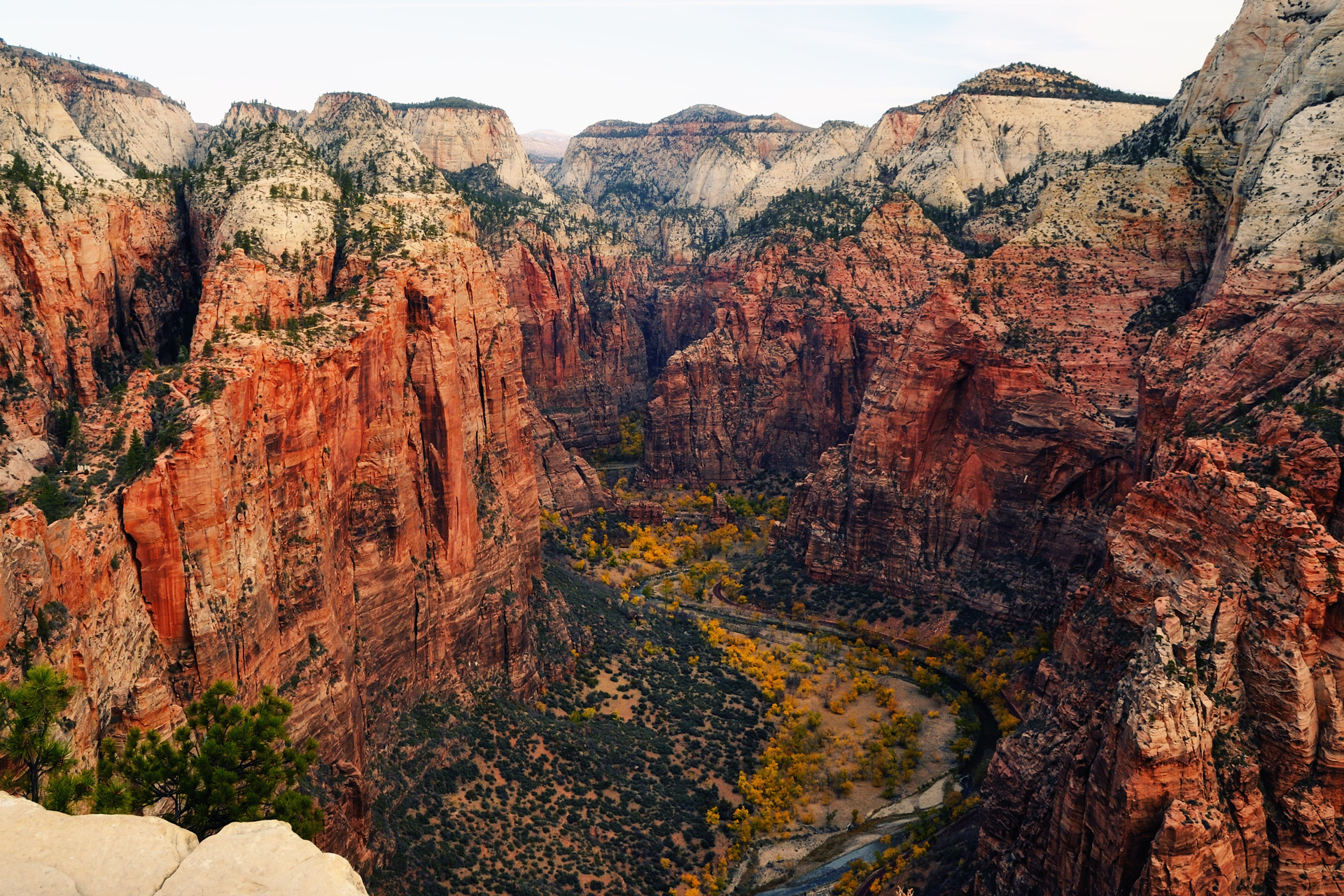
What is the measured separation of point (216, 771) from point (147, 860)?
53.7 feet

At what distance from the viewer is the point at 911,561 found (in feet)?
306

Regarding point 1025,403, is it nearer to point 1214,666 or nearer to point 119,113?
point 1214,666

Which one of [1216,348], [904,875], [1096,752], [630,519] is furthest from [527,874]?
[630,519]

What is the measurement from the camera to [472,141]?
7283 inches

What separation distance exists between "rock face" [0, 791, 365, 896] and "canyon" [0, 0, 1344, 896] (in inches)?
627

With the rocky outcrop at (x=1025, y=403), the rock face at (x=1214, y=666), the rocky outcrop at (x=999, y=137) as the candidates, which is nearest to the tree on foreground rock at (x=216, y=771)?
the rock face at (x=1214, y=666)

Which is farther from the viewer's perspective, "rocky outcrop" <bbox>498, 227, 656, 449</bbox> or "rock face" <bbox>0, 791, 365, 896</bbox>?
"rocky outcrop" <bbox>498, 227, 656, 449</bbox>

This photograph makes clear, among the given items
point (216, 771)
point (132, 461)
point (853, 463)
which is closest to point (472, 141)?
point (853, 463)

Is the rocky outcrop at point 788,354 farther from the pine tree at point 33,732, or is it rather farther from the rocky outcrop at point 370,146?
the pine tree at point 33,732

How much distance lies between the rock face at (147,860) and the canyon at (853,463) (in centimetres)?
1593

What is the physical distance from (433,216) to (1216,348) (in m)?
51.4

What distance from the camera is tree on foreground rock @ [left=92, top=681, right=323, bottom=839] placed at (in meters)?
28.9

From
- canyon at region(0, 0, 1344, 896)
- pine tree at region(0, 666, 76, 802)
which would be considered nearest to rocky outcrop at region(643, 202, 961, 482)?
canyon at region(0, 0, 1344, 896)

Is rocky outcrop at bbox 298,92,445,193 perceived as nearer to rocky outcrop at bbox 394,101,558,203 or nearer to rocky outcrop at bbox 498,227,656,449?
rocky outcrop at bbox 498,227,656,449
